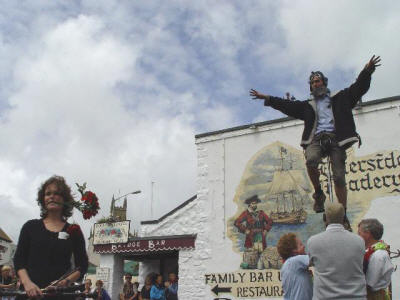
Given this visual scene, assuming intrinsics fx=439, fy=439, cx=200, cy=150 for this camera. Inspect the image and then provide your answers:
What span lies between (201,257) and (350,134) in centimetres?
960

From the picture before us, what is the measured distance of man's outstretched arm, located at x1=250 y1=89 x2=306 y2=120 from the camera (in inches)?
205

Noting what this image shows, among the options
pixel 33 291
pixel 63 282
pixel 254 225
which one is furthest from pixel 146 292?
pixel 33 291

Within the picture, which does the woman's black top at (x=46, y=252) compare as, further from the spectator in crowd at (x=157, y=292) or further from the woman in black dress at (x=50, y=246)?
the spectator in crowd at (x=157, y=292)

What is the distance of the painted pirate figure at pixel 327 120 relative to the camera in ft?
15.7

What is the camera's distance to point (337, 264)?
3.32 metres

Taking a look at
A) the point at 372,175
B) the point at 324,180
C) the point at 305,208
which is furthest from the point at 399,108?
the point at 305,208

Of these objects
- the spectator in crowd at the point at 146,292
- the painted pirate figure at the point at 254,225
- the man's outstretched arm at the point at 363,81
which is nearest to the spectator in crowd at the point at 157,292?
the spectator in crowd at the point at 146,292

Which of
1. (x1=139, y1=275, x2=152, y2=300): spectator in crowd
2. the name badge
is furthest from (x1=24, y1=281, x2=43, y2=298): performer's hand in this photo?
(x1=139, y1=275, x2=152, y2=300): spectator in crowd

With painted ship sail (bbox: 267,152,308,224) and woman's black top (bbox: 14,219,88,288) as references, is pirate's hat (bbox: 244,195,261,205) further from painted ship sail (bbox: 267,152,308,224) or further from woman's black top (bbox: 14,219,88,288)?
woman's black top (bbox: 14,219,88,288)

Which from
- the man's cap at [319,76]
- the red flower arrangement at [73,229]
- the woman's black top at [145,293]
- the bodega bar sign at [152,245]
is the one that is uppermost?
the man's cap at [319,76]

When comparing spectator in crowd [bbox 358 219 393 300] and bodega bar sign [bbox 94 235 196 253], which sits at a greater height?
bodega bar sign [bbox 94 235 196 253]

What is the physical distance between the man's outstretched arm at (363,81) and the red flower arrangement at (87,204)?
3077 millimetres

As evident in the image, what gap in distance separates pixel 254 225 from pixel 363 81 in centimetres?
859

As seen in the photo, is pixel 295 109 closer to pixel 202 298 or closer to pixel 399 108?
pixel 399 108
